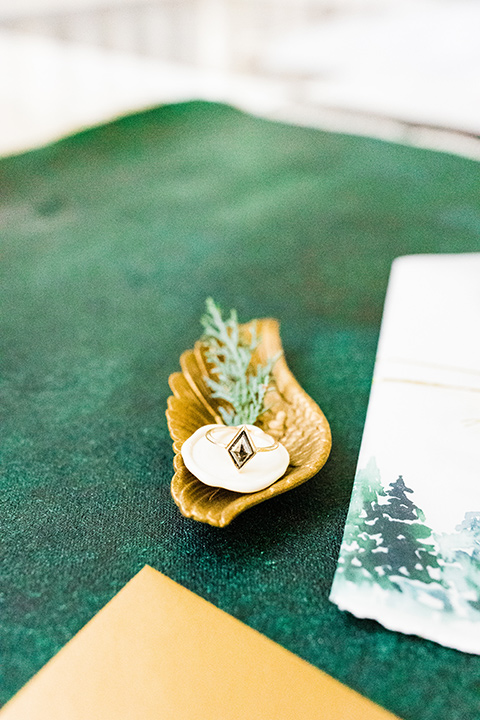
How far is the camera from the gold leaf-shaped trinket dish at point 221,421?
1.63 feet

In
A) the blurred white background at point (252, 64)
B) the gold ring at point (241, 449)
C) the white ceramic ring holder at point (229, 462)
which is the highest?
the gold ring at point (241, 449)

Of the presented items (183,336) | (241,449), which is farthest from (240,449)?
(183,336)

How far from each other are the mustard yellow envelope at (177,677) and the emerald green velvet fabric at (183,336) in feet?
0.05

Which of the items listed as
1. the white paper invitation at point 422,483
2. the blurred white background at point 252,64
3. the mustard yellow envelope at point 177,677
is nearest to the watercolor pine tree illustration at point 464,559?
the white paper invitation at point 422,483

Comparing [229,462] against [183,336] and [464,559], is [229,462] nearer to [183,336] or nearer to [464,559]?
[464,559]

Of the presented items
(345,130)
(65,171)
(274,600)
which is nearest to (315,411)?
(274,600)

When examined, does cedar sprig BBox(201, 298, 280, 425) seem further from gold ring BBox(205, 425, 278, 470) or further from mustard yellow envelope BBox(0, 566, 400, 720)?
mustard yellow envelope BBox(0, 566, 400, 720)

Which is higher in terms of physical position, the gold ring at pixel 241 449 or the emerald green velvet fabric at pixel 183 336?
the gold ring at pixel 241 449

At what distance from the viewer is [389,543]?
1.70ft

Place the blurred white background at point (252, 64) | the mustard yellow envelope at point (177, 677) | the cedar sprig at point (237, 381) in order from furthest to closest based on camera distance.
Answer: the blurred white background at point (252, 64)
the cedar sprig at point (237, 381)
the mustard yellow envelope at point (177, 677)

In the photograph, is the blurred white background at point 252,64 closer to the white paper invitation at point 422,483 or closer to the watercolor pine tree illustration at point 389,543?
the white paper invitation at point 422,483

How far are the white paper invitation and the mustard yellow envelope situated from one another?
0.07 metres

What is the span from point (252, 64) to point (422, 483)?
137 inches

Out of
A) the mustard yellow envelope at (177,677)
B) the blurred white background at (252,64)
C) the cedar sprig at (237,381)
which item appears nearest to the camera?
the mustard yellow envelope at (177,677)
